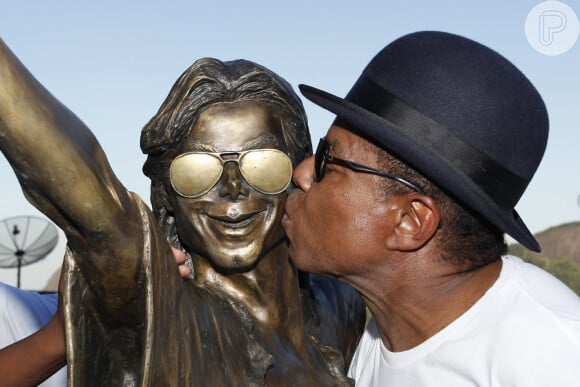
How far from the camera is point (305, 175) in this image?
10.4ft

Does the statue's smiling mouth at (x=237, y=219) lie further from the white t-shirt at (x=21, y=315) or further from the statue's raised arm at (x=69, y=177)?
the white t-shirt at (x=21, y=315)

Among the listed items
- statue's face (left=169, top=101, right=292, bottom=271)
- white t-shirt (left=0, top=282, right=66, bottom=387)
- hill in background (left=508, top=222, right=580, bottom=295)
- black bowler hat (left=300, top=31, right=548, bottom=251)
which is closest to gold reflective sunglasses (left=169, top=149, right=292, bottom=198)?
statue's face (left=169, top=101, right=292, bottom=271)

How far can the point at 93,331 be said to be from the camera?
2770mm

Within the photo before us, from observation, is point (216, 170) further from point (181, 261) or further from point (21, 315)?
point (21, 315)

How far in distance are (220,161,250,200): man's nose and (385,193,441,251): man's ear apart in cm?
63

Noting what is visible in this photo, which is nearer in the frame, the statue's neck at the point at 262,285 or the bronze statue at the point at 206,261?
the bronze statue at the point at 206,261

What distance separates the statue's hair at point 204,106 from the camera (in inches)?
132

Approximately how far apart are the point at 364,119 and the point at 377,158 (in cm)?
16

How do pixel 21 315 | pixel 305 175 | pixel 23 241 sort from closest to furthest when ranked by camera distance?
pixel 305 175, pixel 21 315, pixel 23 241

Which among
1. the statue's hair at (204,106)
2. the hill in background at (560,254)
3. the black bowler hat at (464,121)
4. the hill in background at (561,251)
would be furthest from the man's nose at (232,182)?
the hill in background at (561,251)

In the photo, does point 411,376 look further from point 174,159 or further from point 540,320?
point 174,159

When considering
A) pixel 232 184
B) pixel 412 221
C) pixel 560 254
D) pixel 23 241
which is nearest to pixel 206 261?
pixel 232 184

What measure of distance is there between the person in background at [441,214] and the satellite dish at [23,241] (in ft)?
28.3

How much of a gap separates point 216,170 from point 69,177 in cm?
104
